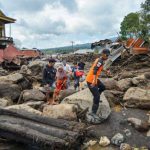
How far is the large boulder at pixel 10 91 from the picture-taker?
13.5 metres

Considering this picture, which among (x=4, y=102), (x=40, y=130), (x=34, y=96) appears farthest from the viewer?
(x=34, y=96)

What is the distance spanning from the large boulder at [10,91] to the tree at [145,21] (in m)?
14.7

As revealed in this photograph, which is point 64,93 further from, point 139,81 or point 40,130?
point 40,130

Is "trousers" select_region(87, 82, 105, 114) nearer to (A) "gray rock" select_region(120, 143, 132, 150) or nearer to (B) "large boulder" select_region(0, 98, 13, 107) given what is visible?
(A) "gray rock" select_region(120, 143, 132, 150)

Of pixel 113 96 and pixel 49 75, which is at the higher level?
pixel 49 75

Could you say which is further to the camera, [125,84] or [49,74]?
[125,84]

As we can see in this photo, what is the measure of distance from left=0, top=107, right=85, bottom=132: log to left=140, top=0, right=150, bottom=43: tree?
1796cm

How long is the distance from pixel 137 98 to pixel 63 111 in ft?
8.97

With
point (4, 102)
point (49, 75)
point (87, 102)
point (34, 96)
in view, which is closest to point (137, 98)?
point (87, 102)

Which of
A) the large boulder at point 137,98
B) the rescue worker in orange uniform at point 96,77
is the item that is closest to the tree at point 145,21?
the large boulder at point 137,98

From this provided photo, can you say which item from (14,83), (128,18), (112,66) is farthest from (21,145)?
(128,18)

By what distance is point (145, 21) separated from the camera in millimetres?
26375

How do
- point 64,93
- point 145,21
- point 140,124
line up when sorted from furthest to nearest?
1. point 145,21
2. point 64,93
3. point 140,124

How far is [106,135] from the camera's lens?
9.50m
